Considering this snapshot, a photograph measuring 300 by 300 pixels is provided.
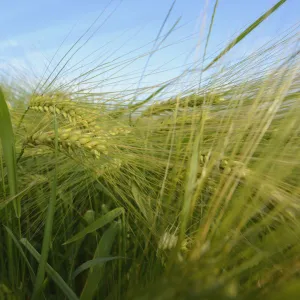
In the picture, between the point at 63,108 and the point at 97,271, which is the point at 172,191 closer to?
the point at 97,271

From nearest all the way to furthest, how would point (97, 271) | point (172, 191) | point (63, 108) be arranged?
point (172, 191), point (97, 271), point (63, 108)

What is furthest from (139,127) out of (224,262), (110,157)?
(224,262)

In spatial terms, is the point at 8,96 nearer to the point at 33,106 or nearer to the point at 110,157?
the point at 33,106

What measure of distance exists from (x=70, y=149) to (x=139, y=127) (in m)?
0.13

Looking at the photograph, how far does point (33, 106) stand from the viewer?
909 mm

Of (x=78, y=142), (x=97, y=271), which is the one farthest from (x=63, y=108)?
(x=97, y=271)

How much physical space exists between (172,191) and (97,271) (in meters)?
0.22

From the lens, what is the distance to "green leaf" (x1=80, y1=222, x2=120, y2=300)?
603mm

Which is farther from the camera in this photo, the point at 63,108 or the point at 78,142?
the point at 63,108

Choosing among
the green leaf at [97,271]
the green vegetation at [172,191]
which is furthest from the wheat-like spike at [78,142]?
the green leaf at [97,271]

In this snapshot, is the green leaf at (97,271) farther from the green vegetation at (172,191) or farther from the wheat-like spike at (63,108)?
the wheat-like spike at (63,108)

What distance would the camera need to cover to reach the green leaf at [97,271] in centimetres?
60

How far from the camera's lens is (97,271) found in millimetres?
637

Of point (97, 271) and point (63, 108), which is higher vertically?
point (63, 108)
